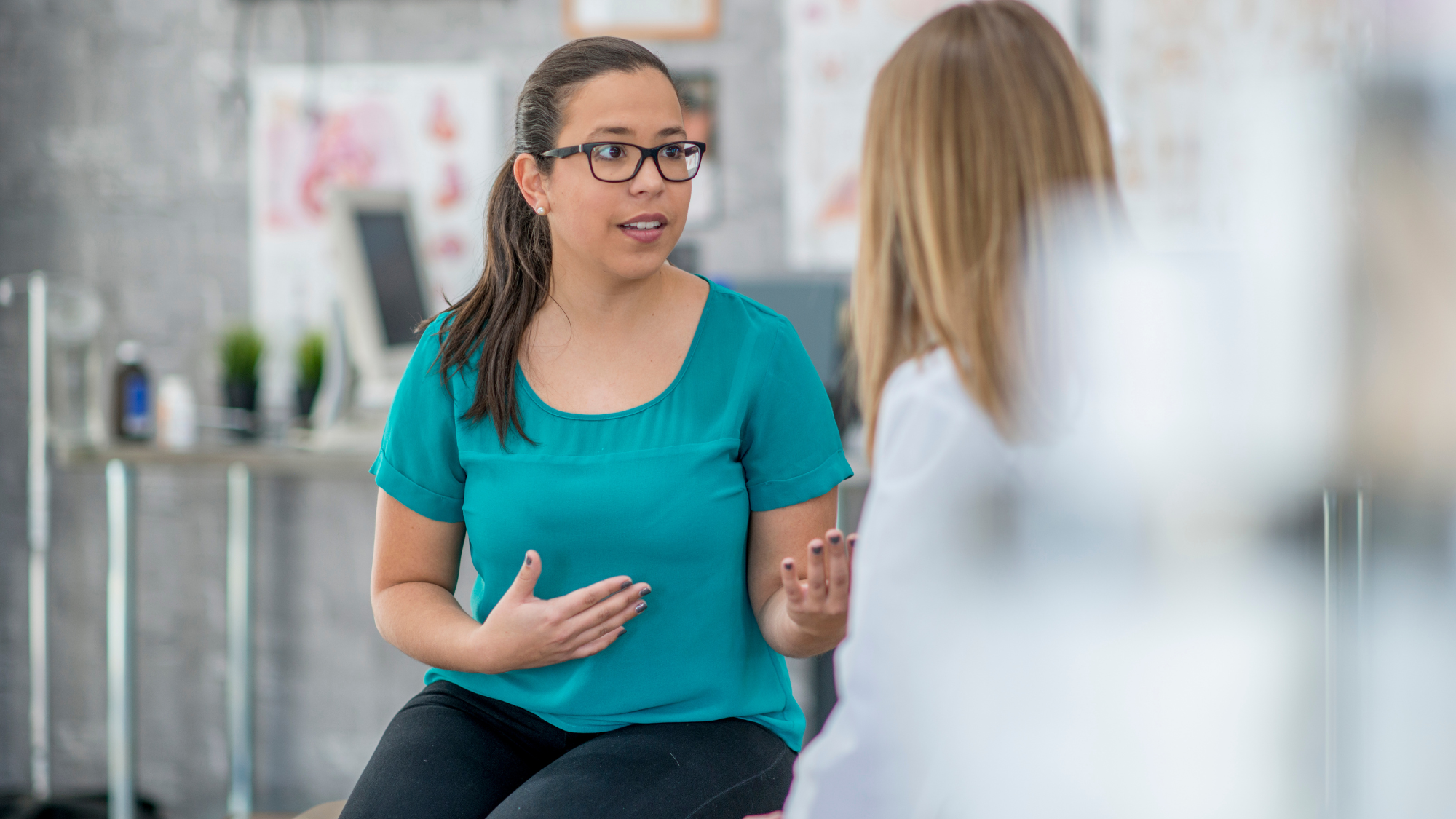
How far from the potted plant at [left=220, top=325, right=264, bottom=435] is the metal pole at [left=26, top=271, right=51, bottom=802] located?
309 mm

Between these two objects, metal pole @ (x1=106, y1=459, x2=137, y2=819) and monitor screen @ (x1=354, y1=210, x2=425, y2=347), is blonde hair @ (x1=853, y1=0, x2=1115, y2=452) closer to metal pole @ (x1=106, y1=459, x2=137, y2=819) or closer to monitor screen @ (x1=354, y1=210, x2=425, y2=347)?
monitor screen @ (x1=354, y1=210, x2=425, y2=347)

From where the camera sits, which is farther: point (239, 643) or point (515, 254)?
point (239, 643)

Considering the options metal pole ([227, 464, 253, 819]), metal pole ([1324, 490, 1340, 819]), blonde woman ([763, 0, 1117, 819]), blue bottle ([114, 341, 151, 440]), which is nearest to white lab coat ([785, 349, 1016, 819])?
blonde woman ([763, 0, 1117, 819])

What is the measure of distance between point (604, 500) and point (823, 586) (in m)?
0.22

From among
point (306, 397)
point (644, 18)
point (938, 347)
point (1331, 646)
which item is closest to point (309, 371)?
point (306, 397)

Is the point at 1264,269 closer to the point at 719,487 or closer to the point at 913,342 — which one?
the point at 913,342

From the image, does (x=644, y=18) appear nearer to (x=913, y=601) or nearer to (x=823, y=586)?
(x=823, y=586)

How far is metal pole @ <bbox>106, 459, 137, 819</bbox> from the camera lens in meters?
2.08

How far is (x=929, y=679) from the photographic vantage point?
1.98 feet

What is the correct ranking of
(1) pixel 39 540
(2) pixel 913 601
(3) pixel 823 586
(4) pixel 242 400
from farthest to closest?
(4) pixel 242 400
(1) pixel 39 540
(3) pixel 823 586
(2) pixel 913 601

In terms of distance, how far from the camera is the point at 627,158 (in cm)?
100

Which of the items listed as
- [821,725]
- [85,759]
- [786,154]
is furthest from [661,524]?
[85,759]

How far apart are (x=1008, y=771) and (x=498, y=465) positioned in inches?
22.1

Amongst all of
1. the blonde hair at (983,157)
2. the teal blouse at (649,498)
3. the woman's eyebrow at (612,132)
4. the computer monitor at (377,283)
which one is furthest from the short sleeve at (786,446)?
the computer monitor at (377,283)
